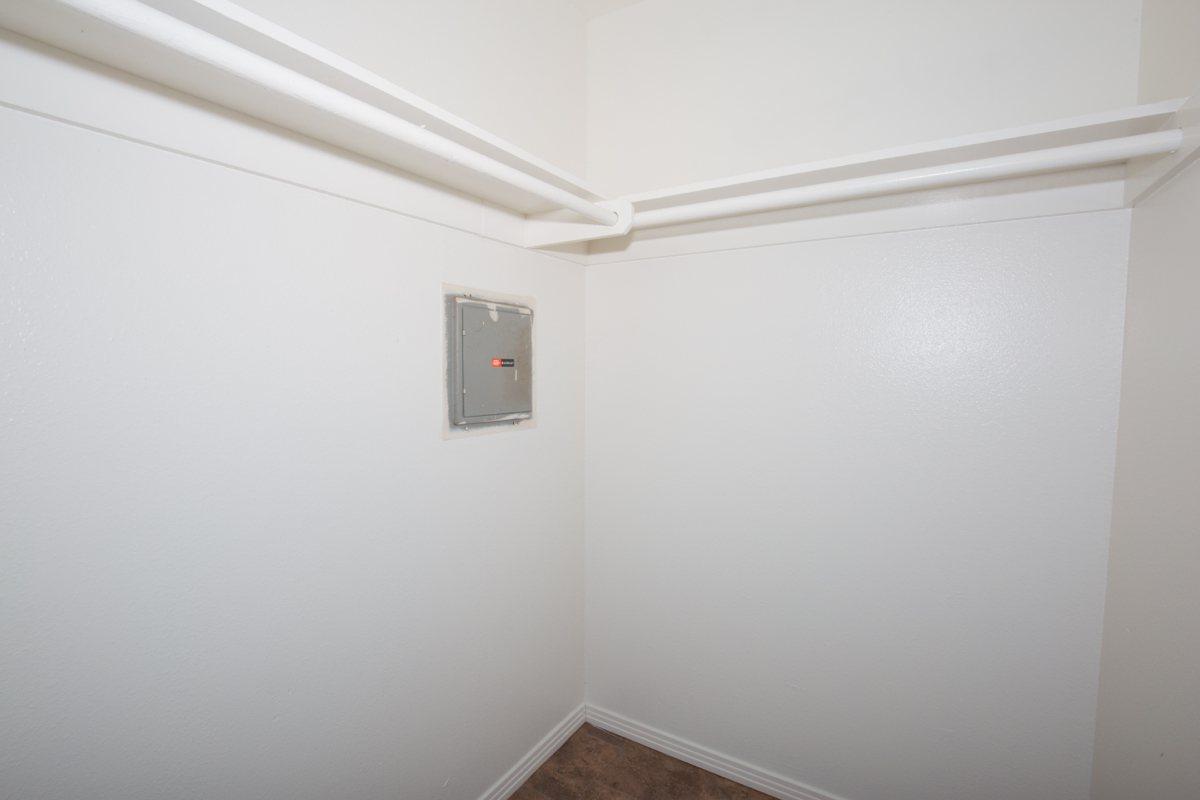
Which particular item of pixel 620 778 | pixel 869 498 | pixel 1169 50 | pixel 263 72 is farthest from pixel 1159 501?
pixel 263 72

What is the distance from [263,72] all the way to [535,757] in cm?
198

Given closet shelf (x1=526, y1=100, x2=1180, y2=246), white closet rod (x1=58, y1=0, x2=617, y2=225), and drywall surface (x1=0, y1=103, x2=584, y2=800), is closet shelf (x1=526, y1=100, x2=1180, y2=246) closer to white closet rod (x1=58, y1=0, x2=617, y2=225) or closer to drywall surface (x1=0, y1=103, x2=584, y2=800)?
white closet rod (x1=58, y1=0, x2=617, y2=225)

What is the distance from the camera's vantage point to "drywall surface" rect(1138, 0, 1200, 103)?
94 cm

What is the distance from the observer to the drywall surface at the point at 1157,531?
0.89 metres

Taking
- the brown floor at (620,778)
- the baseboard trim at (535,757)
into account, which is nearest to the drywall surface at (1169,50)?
the brown floor at (620,778)

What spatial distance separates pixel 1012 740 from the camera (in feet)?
4.25

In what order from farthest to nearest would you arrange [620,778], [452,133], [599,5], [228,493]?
[599,5] < [620,778] < [452,133] < [228,493]

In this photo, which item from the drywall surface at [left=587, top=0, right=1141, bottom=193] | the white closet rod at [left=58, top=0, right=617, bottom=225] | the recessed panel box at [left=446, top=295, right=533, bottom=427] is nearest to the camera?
the white closet rod at [left=58, top=0, right=617, bottom=225]

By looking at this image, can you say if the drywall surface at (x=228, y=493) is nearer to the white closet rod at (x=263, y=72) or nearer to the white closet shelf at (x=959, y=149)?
the white closet rod at (x=263, y=72)

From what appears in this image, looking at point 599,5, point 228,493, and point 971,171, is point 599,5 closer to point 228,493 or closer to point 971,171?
point 971,171

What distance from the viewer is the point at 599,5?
175 cm

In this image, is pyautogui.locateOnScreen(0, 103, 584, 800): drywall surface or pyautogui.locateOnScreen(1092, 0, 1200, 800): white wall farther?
pyautogui.locateOnScreen(1092, 0, 1200, 800): white wall

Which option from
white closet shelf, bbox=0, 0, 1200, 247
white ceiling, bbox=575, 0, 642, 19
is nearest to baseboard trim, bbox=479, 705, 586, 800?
white closet shelf, bbox=0, 0, 1200, 247

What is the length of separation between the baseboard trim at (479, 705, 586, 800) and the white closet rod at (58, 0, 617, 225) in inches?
70.0
